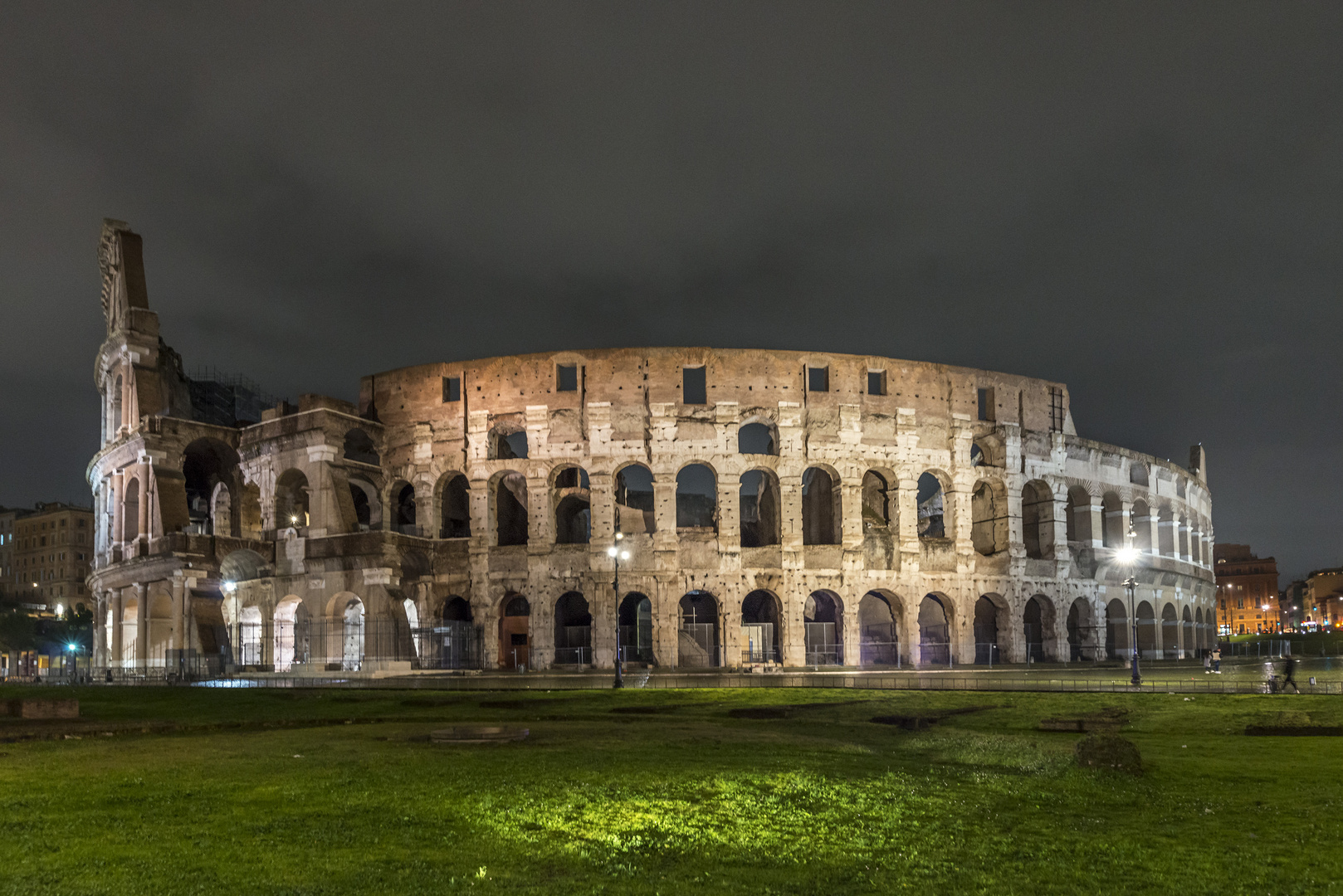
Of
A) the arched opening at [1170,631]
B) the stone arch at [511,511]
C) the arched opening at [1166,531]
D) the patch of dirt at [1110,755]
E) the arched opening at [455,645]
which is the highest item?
the stone arch at [511,511]

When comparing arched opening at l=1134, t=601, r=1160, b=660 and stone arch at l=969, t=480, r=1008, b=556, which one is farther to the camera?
arched opening at l=1134, t=601, r=1160, b=660

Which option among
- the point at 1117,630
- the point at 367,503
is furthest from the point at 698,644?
the point at 1117,630

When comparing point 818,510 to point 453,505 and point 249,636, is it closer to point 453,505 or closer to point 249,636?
point 453,505

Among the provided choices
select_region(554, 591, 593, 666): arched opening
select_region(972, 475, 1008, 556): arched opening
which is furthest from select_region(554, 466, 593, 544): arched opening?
select_region(972, 475, 1008, 556): arched opening

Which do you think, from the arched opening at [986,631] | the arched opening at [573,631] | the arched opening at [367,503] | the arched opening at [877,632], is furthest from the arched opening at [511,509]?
the arched opening at [986,631]

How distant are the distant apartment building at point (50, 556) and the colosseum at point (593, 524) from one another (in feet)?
220

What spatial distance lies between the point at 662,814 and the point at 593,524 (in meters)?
33.5

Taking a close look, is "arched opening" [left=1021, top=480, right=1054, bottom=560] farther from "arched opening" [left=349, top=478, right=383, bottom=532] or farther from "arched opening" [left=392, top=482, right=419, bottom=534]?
"arched opening" [left=349, top=478, right=383, bottom=532]

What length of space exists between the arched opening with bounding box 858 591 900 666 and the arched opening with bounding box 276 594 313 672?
2254 cm

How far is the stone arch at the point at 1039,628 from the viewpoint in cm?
4697

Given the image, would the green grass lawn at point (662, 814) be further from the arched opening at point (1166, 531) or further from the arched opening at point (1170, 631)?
the arched opening at point (1170, 631)

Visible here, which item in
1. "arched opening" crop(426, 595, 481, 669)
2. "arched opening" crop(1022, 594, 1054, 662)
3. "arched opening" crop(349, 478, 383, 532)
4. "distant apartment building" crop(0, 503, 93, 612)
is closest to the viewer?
"arched opening" crop(426, 595, 481, 669)

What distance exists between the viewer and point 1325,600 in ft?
514

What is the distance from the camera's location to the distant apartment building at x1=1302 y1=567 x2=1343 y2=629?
500 feet
